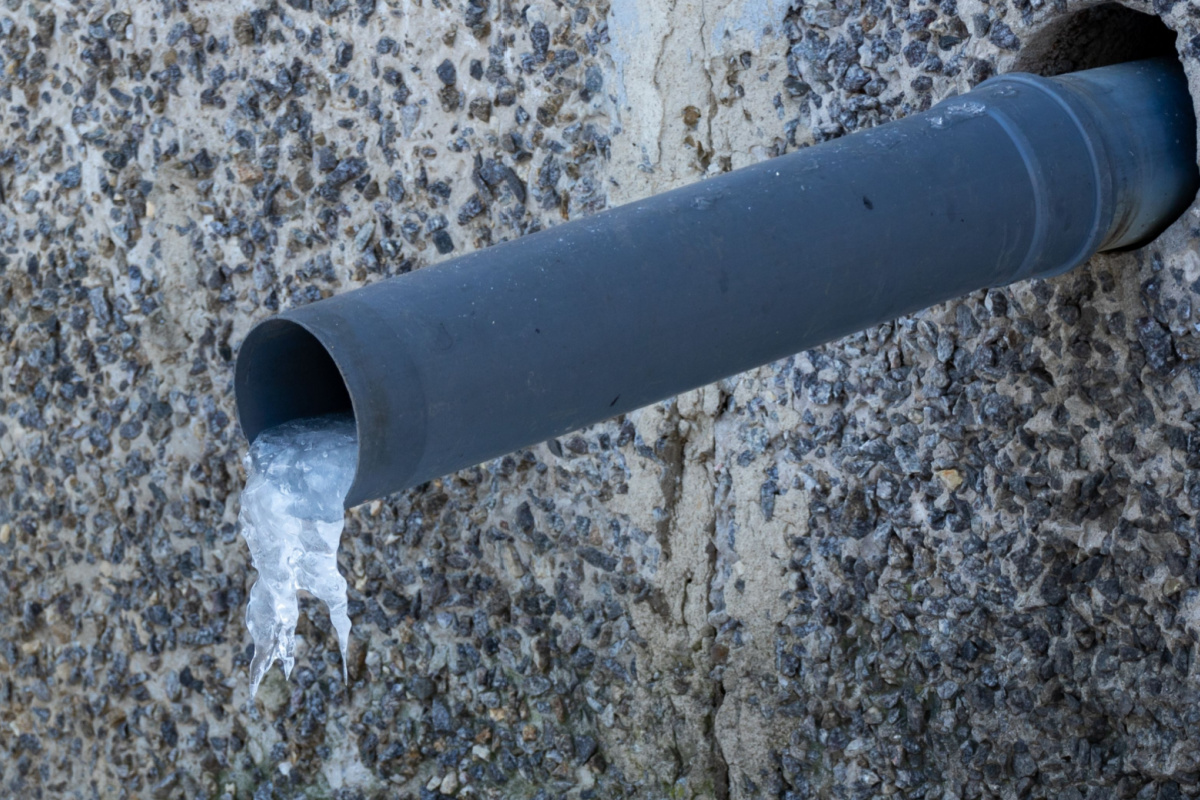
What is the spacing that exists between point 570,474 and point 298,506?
41.3 inches

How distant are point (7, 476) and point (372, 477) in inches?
78.1

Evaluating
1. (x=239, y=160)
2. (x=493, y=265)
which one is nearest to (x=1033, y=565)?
(x=493, y=265)

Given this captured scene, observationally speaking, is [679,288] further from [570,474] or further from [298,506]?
[570,474]

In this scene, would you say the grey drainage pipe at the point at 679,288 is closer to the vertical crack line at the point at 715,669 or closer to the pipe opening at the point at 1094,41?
the pipe opening at the point at 1094,41

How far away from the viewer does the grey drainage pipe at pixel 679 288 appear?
36.8 inches

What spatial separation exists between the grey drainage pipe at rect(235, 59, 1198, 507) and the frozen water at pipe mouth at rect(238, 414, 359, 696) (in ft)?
0.08

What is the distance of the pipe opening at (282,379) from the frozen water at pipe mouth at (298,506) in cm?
1

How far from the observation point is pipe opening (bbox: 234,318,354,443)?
101 centimetres

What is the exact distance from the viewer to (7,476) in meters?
2.61

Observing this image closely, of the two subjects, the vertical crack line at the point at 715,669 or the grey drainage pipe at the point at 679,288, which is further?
the vertical crack line at the point at 715,669

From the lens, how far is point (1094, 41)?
1.63 meters

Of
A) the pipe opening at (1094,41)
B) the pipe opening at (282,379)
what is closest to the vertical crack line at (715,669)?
the pipe opening at (1094,41)

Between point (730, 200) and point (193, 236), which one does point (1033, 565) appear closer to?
point (730, 200)

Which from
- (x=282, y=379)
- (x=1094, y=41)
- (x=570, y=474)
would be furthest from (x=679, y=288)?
(x=570, y=474)
